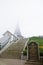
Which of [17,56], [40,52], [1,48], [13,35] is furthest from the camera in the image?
[13,35]

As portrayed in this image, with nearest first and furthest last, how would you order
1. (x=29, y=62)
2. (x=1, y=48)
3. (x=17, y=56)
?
(x=29, y=62), (x=17, y=56), (x=1, y=48)

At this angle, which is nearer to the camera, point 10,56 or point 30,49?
point 30,49

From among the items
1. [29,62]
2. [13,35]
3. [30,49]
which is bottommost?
[29,62]

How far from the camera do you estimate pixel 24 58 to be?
784 centimetres

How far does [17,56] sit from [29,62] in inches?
45.9

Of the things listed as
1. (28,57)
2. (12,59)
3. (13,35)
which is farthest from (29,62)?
(13,35)

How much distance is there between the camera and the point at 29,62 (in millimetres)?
7297

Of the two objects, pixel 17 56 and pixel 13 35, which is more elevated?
pixel 13 35

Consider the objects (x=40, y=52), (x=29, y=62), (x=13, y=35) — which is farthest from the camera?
(x=13, y=35)

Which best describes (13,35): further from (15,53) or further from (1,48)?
(15,53)

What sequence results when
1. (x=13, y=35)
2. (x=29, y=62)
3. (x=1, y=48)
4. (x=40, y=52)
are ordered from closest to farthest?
(x=29, y=62) < (x=40, y=52) < (x=1, y=48) < (x=13, y=35)

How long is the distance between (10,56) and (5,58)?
0.32 m

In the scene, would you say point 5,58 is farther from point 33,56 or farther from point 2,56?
point 33,56

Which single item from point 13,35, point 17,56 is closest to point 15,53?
point 17,56
